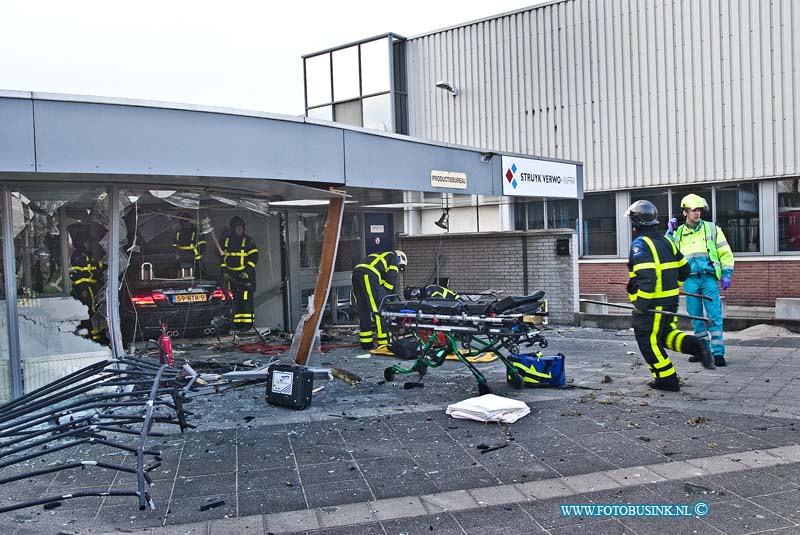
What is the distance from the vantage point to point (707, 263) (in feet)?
29.4

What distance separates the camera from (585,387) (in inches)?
308

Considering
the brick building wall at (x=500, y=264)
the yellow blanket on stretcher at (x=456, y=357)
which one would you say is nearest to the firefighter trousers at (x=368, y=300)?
the yellow blanket on stretcher at (x=456, y=357)

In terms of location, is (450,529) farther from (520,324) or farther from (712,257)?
(712,257)

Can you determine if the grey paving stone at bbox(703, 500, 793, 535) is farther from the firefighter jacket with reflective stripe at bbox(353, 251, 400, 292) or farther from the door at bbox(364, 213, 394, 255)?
the door at bbox(364, 213, 394, 255)

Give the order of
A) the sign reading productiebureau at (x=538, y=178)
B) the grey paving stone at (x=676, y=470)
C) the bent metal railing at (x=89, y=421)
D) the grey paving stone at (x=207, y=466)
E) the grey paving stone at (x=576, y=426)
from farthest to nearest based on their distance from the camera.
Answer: the sign reading productiebureau at (x=538, y=178) → the grey paving stone at (x=576, y=426) → the grey paving stone at (x=207, y=466) → the grey paving stone at (x=676, y=470) → the bent metal railing at (x=89, y=421)

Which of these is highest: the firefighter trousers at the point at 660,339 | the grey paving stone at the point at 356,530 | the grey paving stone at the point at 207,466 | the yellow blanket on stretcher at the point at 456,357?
the firefighter trousers at the point at 660,339

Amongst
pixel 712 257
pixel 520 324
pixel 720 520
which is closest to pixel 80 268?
pixel 520 324

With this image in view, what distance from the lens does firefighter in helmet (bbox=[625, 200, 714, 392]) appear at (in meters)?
7.21

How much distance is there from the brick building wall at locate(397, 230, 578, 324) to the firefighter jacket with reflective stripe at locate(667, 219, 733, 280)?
4560mm

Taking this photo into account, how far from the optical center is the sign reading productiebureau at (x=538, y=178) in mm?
11297

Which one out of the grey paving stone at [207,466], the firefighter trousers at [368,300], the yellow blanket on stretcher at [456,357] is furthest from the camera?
the firefighter trousers at [368,300]

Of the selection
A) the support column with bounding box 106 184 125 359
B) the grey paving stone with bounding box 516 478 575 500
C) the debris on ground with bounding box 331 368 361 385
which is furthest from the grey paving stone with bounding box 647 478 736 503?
the support column with bounding box 106 184 125 359

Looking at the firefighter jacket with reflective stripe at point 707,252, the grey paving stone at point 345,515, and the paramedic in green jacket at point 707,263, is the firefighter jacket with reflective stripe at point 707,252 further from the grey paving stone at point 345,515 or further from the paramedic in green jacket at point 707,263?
the grey paving stone at point 345,515

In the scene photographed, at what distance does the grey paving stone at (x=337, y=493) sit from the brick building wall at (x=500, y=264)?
947cm
